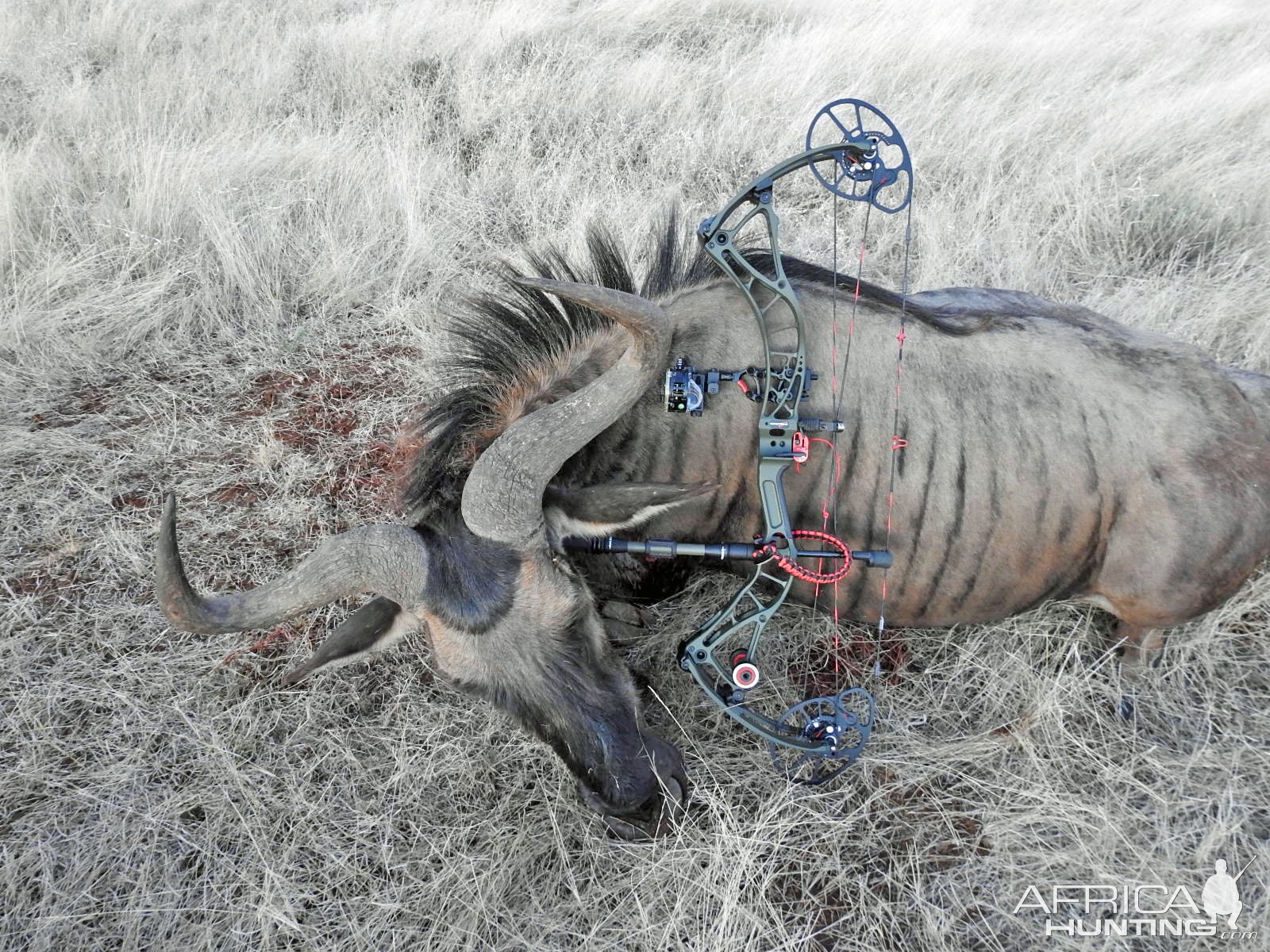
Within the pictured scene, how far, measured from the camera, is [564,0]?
8281 millimetres

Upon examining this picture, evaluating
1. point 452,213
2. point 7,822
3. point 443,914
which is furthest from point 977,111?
point 7,822

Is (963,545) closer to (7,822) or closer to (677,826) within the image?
(677,826)

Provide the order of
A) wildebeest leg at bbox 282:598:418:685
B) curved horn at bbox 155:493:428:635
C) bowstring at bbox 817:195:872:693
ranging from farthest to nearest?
1. bowstring at bbox 817:195:872:693
2. wildebeest leg at bbox 282:598:418:685
3. curved horn at bbox 155:493:428:635

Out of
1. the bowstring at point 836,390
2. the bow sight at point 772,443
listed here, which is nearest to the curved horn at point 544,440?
the bow sight at point 772,443

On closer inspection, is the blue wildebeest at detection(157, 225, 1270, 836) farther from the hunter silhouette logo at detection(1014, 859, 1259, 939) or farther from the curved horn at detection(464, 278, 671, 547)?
the hunter silhouette logo at detection(1014, 859, 1259, 939)

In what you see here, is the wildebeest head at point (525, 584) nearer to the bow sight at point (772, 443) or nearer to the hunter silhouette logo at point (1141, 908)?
the bow sight at point (772, 443)

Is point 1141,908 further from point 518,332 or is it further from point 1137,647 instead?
point 518,332

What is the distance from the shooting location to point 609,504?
2.24m

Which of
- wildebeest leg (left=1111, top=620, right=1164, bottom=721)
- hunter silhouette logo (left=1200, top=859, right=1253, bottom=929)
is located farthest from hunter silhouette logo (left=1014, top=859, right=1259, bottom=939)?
wildebeest leg (left=1111, top=620, right=1164, bottom=721)

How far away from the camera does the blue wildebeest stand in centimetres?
244

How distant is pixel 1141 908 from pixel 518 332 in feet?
8.22

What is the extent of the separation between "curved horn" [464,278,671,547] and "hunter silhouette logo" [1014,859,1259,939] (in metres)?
1.80

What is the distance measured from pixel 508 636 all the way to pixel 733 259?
1304mm

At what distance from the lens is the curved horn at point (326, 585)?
80.1 inches
